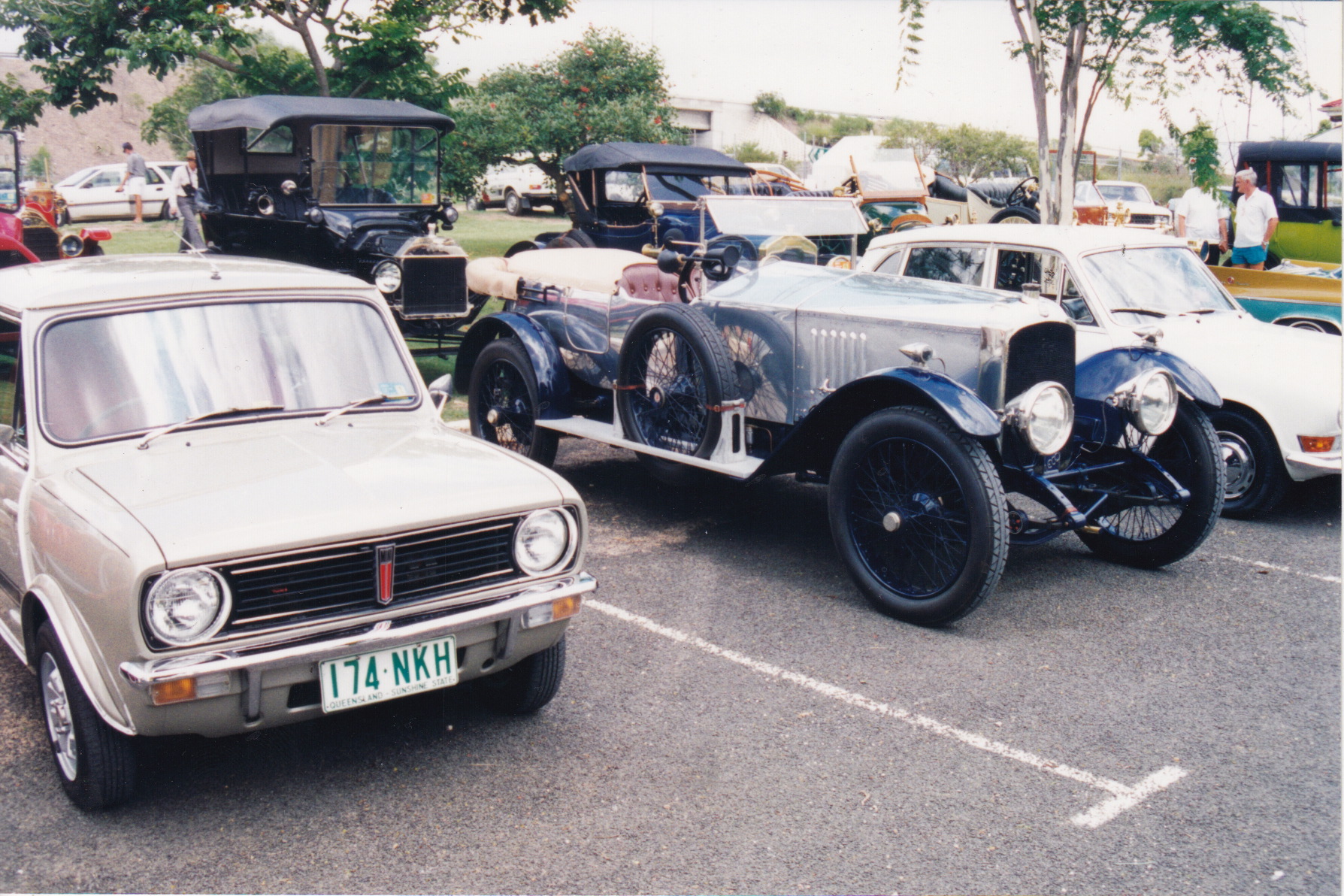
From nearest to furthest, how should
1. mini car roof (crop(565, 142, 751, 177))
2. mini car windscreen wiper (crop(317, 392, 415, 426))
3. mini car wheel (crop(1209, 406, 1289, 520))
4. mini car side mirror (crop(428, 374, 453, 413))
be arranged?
mini car windscreen wiper (crop(317, 392, 415, 426))
mini car side mirror (crop(428, 374, 453, 413))
mini car wheel (crop(1209, 406, 1289, 520))
mini car roof (crop(565, 142, 751, 177))

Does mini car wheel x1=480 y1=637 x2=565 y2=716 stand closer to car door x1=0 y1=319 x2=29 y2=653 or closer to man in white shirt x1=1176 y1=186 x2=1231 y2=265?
car door x1=0 y1=319 x2=29 y2=653

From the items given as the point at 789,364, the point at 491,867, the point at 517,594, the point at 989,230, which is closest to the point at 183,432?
the point at 517,594

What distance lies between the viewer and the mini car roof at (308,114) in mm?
10312

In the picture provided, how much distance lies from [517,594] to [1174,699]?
97.9 inches

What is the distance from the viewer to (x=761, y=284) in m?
5.96

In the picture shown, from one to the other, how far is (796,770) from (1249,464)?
427cm

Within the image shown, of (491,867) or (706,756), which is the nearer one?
(491,867)

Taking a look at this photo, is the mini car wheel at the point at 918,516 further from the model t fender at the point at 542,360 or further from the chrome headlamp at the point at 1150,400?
the model t fender at the point at 542,360

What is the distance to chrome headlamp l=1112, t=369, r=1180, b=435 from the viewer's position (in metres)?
4.97

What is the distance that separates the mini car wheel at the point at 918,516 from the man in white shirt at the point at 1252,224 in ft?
23.2

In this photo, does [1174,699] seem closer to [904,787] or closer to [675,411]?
[904,787]

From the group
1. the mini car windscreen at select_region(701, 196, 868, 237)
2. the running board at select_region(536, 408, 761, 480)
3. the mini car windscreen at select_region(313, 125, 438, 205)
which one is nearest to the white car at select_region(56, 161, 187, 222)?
the mini car windscreen at select_region(313, 125, 438, 205)

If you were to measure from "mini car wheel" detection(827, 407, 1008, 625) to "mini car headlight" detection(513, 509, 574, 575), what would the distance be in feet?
5.92

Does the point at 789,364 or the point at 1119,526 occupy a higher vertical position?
the point at 789,364
